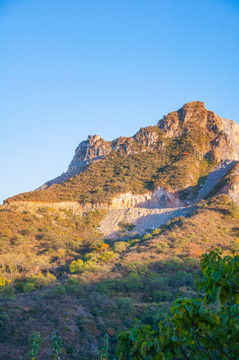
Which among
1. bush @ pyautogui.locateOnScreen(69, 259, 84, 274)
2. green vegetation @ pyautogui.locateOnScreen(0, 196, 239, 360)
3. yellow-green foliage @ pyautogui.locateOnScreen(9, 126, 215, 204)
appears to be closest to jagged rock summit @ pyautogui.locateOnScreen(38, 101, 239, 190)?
yellow-green foliage @ pyautogui.locateOnScreen(9, 126, 215, 204)

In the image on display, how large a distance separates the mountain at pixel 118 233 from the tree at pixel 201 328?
10.0 m

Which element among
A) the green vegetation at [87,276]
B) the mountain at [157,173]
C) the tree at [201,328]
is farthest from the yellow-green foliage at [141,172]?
the tree at [201,328]

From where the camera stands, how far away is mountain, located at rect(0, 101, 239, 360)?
14430 mm

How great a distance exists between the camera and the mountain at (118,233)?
14.4 meters

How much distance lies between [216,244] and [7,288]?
60.4 ft

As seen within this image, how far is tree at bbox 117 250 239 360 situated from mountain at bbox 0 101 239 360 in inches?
395

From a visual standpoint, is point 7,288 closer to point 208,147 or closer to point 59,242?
point 59,242

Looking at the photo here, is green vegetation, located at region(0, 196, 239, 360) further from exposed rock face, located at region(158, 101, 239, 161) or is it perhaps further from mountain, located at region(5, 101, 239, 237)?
exposed rock face, located at region(158, 101, 239, 161)

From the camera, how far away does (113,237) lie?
132ft

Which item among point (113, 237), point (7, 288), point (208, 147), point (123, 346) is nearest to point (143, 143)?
point (208, 147)

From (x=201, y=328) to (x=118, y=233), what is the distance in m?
38.5

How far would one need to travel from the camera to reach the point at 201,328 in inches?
105

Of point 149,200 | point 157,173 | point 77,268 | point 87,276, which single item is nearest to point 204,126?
point 157,173

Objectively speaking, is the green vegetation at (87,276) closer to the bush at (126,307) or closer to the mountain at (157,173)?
the bush at (126,307)
